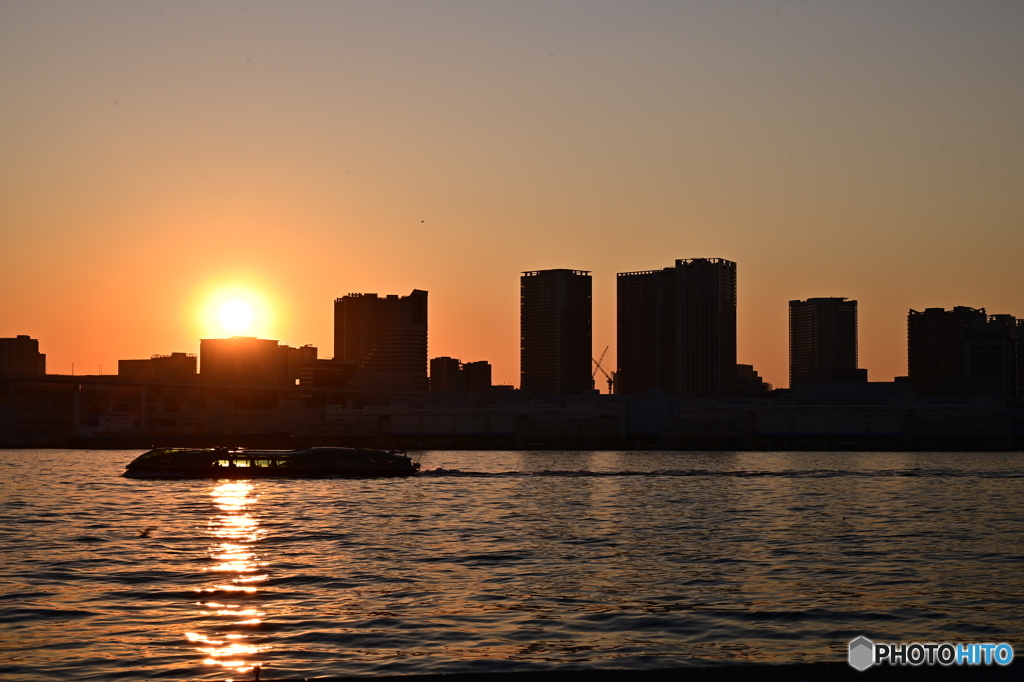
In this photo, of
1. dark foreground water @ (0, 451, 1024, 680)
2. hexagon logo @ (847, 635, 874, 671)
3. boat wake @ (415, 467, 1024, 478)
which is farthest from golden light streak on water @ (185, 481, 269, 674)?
boat wake @ (415, 467, 1024, 478)

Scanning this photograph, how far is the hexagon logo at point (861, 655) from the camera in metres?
17.3

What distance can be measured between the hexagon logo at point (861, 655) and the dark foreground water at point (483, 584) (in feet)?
18.5

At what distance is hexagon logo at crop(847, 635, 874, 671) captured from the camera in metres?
17.3

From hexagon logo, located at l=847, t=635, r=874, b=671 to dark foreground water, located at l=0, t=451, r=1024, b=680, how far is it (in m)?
5.65

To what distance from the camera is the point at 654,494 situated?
287 ft

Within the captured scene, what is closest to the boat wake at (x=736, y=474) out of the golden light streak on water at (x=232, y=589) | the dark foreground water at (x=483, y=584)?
the dark foreground water at (x=483, y=584)

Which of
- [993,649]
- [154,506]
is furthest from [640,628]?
[154,506]

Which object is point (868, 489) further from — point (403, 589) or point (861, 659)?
point (861, 659)

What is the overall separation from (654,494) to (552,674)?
7209 centimetres

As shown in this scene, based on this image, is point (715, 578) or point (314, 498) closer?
point (715, 578)

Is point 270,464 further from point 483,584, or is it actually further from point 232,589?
point 483,584

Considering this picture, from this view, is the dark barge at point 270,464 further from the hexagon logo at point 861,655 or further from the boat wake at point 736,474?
the hexagon logo at point 861,655

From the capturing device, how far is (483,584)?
3612cm

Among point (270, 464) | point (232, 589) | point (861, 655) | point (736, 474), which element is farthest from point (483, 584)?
point (270, 464)
